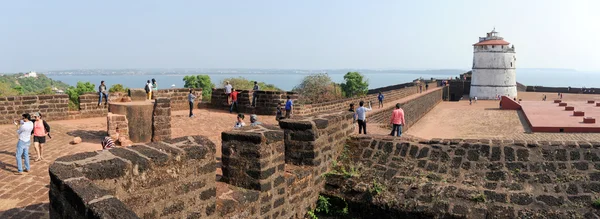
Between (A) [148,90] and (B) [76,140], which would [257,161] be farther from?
(A) [148,90]

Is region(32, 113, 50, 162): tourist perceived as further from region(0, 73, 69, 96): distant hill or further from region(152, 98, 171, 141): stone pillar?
region(0, 73, 69, 96): distant hill

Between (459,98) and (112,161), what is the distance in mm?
56151

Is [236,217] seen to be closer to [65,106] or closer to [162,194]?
[162,194]

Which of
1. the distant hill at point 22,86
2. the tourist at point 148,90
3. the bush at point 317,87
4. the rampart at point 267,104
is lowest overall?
the distant hill at point 22,86

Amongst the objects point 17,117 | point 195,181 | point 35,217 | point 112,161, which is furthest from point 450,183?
point 17,117

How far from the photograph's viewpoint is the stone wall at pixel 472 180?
16.0ft

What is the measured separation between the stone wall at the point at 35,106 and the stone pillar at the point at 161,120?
5.38m

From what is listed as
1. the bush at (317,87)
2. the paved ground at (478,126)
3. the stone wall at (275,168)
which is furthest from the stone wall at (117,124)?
the bush at (317,87)

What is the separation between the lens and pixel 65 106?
14.0 meters

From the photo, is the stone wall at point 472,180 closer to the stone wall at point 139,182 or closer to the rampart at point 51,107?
the stone wall at point 139,182

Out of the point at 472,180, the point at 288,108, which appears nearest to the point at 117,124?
the point at 288,108

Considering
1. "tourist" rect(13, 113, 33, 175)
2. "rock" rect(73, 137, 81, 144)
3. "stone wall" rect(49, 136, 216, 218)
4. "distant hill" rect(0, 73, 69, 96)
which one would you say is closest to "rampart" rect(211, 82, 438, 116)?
"rock" rect(73, 137, 81, 144)

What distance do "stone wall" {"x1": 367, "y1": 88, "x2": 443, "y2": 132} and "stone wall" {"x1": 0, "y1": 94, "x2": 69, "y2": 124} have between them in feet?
39.8

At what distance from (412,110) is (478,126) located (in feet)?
14.1
